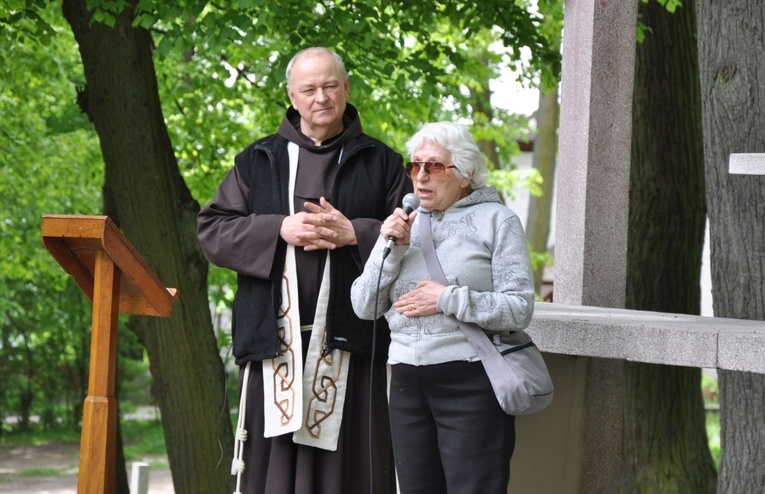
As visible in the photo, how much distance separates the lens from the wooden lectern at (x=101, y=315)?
3365mm

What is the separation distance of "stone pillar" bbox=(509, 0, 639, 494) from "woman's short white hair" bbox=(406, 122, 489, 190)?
4.80ft

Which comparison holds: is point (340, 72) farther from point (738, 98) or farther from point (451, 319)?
point (738, 98)

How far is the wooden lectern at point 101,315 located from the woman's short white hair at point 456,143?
0.96m

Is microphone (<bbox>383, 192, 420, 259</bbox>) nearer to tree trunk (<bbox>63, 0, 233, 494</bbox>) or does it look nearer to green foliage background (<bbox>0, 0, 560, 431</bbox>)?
green foliage background (<bbox>0, 0, 560, 431</bbox>)

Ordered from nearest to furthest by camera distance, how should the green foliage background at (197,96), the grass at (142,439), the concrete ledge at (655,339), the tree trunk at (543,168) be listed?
the concrete ledge at (655,339)
the green foliage background at (197,96)
the tree trunk at (543,168)
the grass at (142,439)

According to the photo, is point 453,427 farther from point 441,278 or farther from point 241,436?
point 241,436

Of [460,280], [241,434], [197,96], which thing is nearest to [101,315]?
[241,434]

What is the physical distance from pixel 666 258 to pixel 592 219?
411cm

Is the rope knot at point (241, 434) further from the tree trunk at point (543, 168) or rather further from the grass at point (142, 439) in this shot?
the grass at point (142, 439)

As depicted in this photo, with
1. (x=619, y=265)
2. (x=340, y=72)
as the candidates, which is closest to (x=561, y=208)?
(x=619, y=265)

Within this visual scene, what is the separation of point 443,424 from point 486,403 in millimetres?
161

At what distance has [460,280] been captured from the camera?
136 inches

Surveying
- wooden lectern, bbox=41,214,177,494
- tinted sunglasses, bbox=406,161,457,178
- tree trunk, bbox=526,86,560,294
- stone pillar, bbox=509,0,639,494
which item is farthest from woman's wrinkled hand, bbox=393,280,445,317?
tree trunk, bbox=526,86,560,294

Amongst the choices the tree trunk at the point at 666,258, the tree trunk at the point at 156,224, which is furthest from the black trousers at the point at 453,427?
the tree trunk at the point at 666,258
